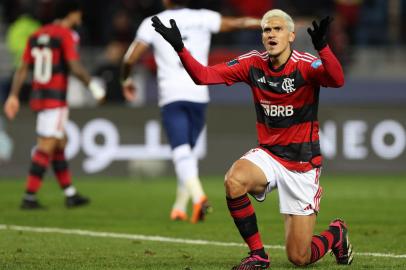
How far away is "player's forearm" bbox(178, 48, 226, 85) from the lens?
326 inches

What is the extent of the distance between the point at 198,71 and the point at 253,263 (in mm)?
1492

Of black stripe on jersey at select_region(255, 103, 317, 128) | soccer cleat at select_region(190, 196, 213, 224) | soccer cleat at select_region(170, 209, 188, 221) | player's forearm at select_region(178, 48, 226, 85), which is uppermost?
player's forearm at select_region(178, 48, 226, 85)

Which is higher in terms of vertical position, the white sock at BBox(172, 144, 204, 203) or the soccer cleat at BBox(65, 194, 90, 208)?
the white sock at BBox(172, 144, 204, 203)

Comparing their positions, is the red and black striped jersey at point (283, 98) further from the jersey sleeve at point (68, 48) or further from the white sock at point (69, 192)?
the white sock at point (69, 192)

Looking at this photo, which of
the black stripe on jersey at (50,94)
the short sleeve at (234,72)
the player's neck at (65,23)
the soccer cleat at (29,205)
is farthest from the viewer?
the player's neck at (65,23)

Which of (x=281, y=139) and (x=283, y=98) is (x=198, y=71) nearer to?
(x=283, y=98)

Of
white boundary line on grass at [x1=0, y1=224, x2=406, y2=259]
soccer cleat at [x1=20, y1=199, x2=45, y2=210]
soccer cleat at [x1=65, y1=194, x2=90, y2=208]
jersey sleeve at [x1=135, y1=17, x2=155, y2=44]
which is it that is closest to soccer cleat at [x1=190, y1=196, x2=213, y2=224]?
white boundary line on grass at [x1=0, y1=224, x2=406, y2=259]

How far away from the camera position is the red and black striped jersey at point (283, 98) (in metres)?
8.34

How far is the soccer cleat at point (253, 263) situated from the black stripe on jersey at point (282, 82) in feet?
4.12

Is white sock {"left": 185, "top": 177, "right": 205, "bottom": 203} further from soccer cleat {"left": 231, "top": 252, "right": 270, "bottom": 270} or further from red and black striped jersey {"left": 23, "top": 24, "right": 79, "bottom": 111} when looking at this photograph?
soccer cleat {"left": 231, "top": 252, "right": 270, "bottom": 270}

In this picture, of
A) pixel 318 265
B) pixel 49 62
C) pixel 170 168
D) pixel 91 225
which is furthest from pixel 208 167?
pixel 318 265

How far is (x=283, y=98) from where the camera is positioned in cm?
838

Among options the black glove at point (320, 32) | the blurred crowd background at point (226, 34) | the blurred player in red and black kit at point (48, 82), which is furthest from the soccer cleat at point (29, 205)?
Result: the blurred crowd background at point (226, 34)

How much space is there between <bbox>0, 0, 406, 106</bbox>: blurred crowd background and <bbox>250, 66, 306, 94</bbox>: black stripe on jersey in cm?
1212
